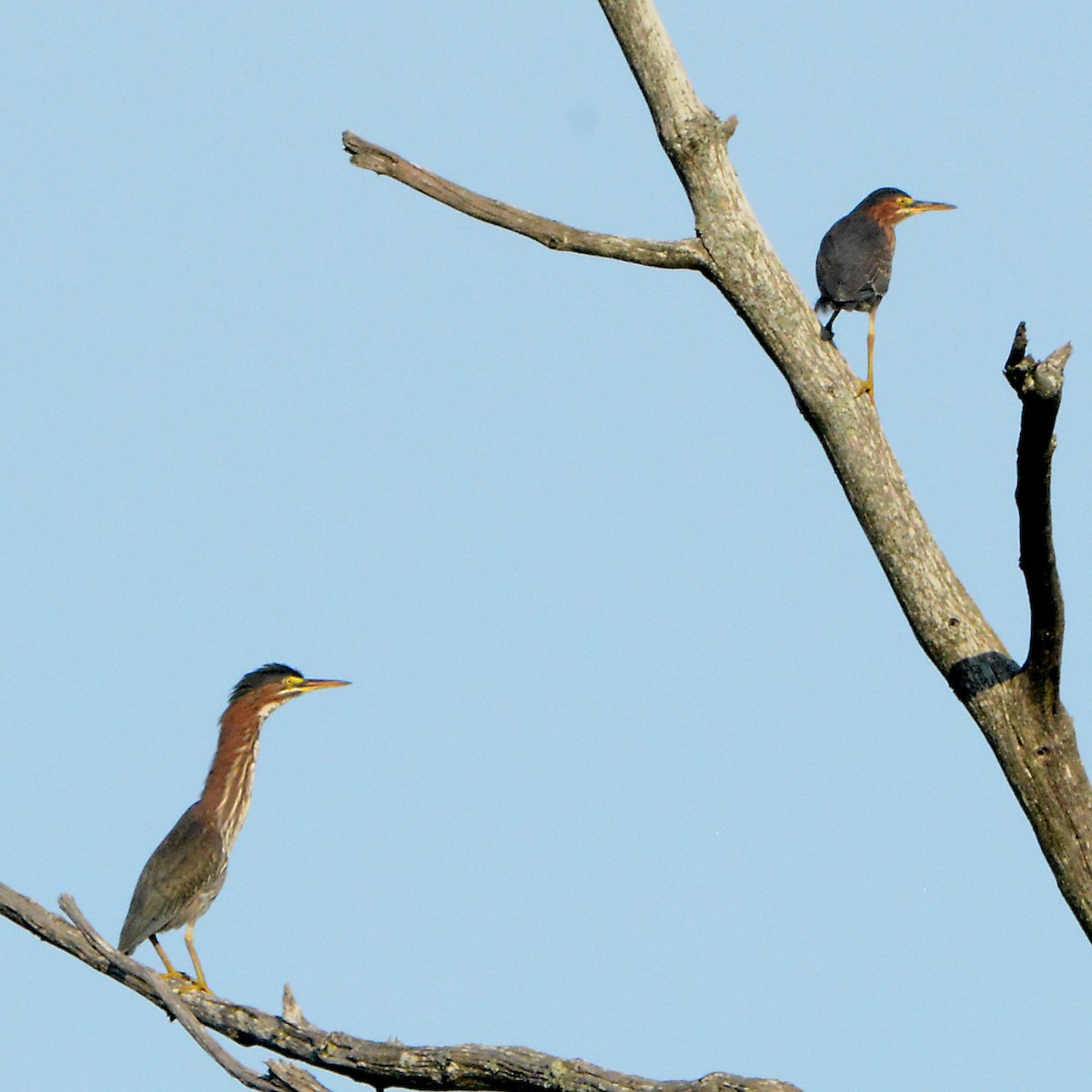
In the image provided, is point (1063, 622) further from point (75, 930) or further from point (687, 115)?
point (75, 930)

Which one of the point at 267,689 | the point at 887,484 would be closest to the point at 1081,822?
the point at 887,484

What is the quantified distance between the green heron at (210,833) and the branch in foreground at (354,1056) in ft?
4.06

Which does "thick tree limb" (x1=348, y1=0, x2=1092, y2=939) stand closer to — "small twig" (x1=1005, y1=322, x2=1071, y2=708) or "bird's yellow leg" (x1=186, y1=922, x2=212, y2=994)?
"small twig" (x1=1005, y1=322, x2=1071, y2=708)

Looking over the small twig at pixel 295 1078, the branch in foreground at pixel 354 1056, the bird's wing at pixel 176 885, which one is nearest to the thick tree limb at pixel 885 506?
the branch in foreground at pixel 354 1056

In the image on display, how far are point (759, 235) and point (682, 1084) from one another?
2.99 metres

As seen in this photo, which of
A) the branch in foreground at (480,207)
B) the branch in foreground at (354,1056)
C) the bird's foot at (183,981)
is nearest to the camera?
the branch in foreground at (354,1056)

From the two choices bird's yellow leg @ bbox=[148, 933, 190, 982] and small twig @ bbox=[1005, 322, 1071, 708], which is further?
bird's yellow leg @ bbox=[148, 933, 190, 982]

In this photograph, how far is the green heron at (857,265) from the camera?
809 centimetres

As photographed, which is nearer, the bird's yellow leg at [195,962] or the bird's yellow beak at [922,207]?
the bird's yellow leg at [195,962]

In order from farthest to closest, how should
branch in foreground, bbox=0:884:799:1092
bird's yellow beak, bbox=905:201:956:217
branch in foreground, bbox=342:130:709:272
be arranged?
bird's yellow beak, bbox=905:201:956:217 < branch in foreground, bbox=342:130:709:272 < branch in foreground, bbox=0:884:799:1092

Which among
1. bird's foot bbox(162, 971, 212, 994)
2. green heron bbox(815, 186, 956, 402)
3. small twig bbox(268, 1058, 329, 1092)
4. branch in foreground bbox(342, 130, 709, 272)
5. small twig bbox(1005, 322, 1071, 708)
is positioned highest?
green heron bbox(815, 186, 956, 402)

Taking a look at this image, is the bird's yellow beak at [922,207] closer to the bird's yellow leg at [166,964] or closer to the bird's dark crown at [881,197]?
the bird's dark crown at [881,197]

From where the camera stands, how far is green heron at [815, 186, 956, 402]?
8.09 m

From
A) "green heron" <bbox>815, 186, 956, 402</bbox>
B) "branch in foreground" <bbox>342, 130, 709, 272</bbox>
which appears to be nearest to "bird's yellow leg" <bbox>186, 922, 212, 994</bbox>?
"branch in foreground" <bbox>342, 130, 709, 272</bbox>
